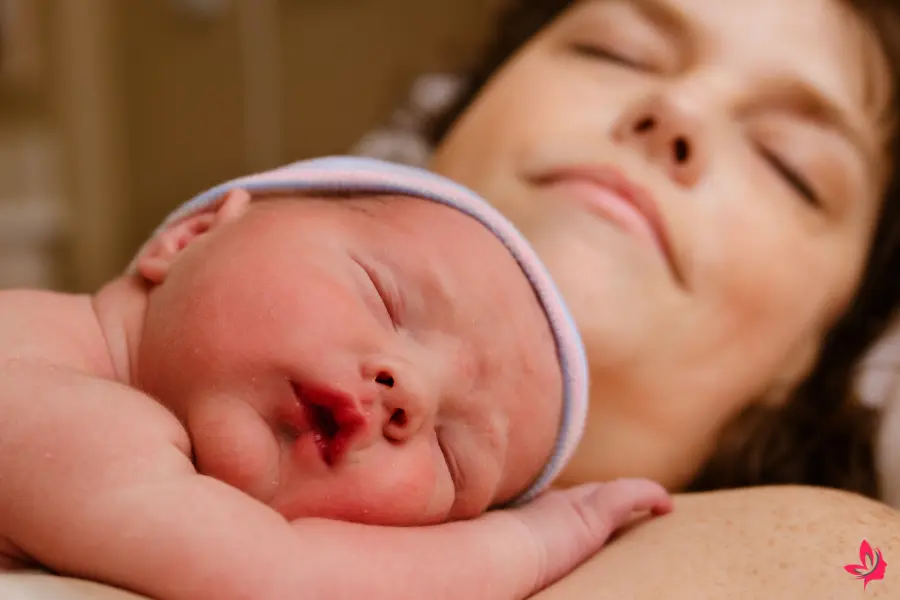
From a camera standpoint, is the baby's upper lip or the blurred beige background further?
the blurred beige background

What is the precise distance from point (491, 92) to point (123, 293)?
63 cm

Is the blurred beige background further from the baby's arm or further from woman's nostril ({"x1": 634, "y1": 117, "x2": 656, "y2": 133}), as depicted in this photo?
the baby's arm

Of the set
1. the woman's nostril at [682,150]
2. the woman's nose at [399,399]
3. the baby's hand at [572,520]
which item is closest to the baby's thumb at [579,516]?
the baby's hand at [572,520]

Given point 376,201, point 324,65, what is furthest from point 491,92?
point 324,65

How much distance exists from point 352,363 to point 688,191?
53 centimetres

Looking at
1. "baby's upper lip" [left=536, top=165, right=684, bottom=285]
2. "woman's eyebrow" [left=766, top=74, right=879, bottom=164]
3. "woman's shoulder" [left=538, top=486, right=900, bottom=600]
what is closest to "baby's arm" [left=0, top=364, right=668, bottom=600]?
"woman's shoulder" [left=538, top=486, right=900, bottom=600]

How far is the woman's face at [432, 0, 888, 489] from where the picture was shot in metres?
0.95

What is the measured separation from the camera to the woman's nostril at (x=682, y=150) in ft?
3.25

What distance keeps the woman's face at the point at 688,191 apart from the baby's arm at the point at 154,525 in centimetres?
41

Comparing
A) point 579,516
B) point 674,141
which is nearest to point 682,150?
point 674,141

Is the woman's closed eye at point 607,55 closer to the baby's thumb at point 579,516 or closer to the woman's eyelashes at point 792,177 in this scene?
the woman's eyelashes at point 792,177

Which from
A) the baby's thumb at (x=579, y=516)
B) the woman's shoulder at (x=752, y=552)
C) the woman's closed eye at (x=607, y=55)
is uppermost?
the woman's closed eye at (x=607, y=55)

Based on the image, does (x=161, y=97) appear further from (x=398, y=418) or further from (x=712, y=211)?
(x=398, y=418)

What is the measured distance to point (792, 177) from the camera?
1058mm
